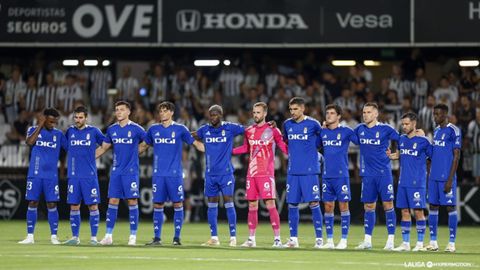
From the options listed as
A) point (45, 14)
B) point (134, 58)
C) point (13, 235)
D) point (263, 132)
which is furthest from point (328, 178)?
point (134, 58)

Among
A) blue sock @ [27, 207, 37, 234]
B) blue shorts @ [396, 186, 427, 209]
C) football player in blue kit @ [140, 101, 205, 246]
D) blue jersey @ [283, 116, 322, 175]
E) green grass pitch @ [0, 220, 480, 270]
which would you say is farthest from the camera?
blue sock @ [27, 207, 37, 234]

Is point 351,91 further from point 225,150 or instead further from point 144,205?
point 225,150

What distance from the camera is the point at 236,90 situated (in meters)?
34.3

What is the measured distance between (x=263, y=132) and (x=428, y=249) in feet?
11.4

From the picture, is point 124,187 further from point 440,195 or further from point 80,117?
point 440,195

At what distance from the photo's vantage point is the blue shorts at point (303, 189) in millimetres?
21156

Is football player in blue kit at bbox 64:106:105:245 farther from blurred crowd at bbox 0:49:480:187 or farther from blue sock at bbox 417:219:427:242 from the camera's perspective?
blurred crowd at bbox 0:49:480:187

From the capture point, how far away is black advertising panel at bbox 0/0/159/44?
106 ft

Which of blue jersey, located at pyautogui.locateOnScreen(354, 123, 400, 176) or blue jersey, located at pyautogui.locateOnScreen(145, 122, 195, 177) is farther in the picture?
blue jersey, located at pyautogui.locateOnScreen(145, 122, 195, 177)

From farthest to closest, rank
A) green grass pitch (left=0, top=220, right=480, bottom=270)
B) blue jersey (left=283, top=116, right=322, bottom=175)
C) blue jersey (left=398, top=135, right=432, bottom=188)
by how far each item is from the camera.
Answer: blue jersey (left=283, top=116, right=322, bottom=175) < blue jersey (left=398, top=135, right=432, bottom=188) < green grass pitch (left=0, top=220, right=480, bottom=270)

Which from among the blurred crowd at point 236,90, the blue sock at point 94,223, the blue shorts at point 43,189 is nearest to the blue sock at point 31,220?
the blue shorts at point 43,189

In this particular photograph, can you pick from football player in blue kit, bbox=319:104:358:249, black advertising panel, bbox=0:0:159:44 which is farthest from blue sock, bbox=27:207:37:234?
black advertising panel, bbox=0:0:159:44

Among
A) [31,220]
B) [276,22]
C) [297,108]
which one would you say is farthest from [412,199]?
[276,22]

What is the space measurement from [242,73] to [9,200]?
7.62m
